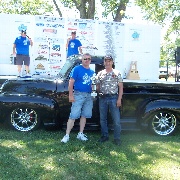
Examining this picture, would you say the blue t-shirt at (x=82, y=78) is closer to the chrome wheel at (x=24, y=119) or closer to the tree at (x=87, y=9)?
the chrome wheel at (x=24, y=119)

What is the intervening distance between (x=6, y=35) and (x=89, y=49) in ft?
11.9

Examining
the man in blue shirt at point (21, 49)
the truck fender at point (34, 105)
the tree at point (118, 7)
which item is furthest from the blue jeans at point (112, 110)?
the tree at point (118, 7)

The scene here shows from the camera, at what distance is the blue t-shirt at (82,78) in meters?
5.43

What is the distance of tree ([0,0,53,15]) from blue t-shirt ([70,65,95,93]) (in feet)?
103

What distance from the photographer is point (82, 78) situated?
5.48m

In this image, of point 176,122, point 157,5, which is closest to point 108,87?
point 176,122

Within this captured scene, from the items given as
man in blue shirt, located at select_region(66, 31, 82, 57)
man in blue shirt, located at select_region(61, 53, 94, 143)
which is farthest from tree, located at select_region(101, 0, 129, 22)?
man in blue shirt, located at select_region(61, 53, 94, 143)

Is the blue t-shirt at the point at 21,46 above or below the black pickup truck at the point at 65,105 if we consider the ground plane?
above

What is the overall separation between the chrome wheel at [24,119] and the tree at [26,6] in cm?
3081

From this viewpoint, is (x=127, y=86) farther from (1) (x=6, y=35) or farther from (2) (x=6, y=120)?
(1) (x=6, y=35)

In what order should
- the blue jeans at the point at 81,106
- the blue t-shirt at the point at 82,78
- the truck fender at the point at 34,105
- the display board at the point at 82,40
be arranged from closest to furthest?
the blue t-shirt at the point at 82,78 → the blue jeans at the point at 81,106 → the truck fender at the point at 34,105 → the display board at the point at 82,40

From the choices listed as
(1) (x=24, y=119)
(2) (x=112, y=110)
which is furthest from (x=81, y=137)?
(1) (x=24, y=119)

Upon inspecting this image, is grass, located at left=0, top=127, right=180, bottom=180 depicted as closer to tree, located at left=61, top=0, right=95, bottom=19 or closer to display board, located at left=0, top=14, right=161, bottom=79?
display board, located at left=0, top=14, right=161, bottom=79

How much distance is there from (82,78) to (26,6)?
33.4 meters
